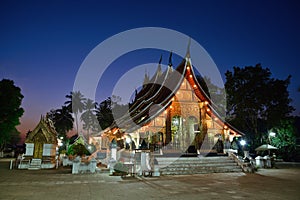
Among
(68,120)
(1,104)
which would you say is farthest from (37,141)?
(68,120)

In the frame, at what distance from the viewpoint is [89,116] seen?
51281mm

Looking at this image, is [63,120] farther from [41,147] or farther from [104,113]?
[41,147]

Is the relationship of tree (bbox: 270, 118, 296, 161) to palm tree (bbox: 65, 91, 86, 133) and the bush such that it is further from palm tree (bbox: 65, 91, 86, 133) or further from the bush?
palm tree (bbox: 65, 91, 86, 133)

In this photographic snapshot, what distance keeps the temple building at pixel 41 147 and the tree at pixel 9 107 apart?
10.2m

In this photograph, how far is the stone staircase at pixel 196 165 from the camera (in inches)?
414

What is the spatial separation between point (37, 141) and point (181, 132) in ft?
36.3

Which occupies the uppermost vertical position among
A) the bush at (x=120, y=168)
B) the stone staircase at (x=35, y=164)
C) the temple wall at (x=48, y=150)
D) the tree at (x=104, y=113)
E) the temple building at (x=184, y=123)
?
the tree at (x=104, y=113)

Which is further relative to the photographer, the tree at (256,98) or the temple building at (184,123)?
the tree at (256,98)

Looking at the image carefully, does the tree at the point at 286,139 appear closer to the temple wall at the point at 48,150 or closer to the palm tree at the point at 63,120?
the temple wall at the point at 48,150

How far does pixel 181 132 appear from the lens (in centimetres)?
1471

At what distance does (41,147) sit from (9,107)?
11.0 metres

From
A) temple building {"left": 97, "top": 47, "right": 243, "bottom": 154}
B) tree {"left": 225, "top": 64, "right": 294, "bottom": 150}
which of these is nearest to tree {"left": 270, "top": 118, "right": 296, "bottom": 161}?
tree {"left": 225, "top": 64, "right": 294, "bottom": 150}

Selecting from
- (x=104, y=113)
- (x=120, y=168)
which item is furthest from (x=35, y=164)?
(x=104, y=113)

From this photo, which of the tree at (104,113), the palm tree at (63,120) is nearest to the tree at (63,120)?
the palm tree at (63,120)
